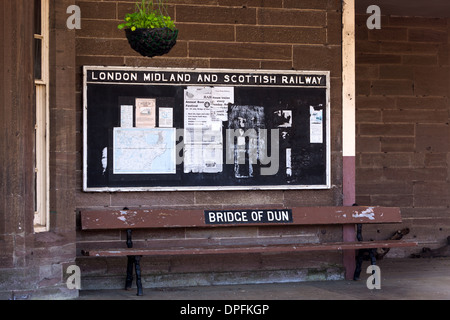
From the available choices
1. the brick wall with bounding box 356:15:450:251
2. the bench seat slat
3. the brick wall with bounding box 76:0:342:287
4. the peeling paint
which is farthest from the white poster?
the brick wall with bounding box 356:15:450:251

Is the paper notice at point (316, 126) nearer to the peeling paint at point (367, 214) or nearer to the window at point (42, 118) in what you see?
the peeling paint at point (367, 214)

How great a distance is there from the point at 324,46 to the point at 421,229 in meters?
3.57

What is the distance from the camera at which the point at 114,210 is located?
859 centimetres

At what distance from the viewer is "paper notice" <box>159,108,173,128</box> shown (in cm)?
873

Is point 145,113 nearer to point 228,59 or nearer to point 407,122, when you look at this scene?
point 228,59

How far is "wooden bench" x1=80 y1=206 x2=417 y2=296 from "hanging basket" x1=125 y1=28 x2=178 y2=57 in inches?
77.7

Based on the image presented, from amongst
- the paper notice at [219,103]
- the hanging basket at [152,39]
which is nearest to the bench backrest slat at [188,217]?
the paper notice at [219,103]

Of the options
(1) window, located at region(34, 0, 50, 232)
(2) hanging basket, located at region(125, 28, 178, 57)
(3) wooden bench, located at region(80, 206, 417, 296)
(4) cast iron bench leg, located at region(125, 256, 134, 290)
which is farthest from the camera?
(4) cast iron bench leg, located at region(125, 256, 134, 290)

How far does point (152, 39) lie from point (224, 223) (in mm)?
2395

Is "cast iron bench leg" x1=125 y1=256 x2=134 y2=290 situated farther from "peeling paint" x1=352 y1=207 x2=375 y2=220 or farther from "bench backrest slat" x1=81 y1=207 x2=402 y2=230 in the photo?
"peeling paint" x1=352 y1=207 x2=375 y2=220

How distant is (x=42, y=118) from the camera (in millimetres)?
7926

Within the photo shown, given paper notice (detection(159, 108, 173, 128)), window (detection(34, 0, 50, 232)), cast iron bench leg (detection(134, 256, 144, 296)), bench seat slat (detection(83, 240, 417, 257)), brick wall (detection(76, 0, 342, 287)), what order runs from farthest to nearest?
paper notice (detection(159, 108, 173, 128)) → brick wall (detection(76, 0, 342, 287)) → cast iron bench leg (detection(134, 256, 144, 296)) → bench seat slat (detection(83, 240, 417, 257)) → window (detection(34, 0, 50, 232))
